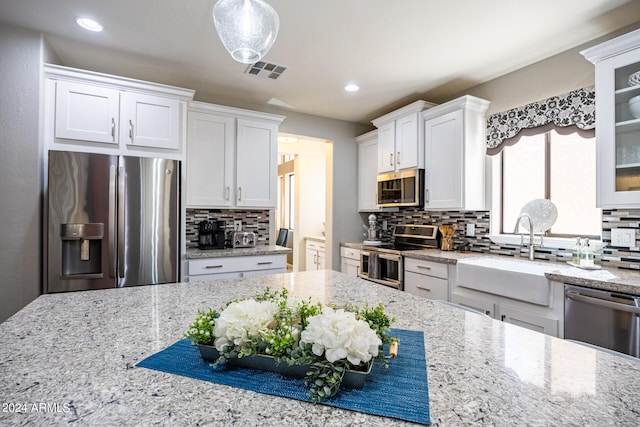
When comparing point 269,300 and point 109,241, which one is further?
point 109,241

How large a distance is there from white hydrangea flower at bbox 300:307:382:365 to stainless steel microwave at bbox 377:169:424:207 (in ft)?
9.75

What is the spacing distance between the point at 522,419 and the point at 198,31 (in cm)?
272

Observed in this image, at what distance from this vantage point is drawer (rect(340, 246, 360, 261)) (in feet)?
13.3

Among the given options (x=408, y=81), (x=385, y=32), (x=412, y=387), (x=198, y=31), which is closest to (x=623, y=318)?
(x=412, y=387)

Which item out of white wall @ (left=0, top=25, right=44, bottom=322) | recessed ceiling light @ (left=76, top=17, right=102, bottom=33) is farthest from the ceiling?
white wall @ (left=0, top=25, right=44, bottom=322)

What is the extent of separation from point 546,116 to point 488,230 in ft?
3.58

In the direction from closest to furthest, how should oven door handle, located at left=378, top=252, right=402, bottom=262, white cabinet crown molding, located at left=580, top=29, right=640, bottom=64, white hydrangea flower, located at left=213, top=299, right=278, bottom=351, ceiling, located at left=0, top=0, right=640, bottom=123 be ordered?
white hydrangea flower, located at left=213, top=299, right=278, bottom=351 < white cabinet crown molding, located at left=580, top=29, right=640, bottom=64 < ceiling, located at left=0, top=0, right=640, bottom=123 < oven door handle, located at left=378, top=252, right=402, bottom=262

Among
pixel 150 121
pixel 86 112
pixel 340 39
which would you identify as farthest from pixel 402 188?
pixel 86 112

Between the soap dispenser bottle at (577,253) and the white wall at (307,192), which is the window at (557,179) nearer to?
the soap dispenser bottle at (577,253)

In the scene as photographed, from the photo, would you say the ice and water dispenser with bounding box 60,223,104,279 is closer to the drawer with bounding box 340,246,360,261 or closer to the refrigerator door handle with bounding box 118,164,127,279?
the refrigerator door handle with bounding box 118,164,127,279

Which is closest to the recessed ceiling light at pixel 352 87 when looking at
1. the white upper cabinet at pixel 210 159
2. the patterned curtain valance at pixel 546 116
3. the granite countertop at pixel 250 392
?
the white upper cabinet at pixel 210 159

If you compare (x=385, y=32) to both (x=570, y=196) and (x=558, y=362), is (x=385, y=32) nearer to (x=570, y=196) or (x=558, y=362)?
(x=570, y=196)

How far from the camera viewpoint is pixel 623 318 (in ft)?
5.57

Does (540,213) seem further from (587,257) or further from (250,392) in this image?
(250,392)
